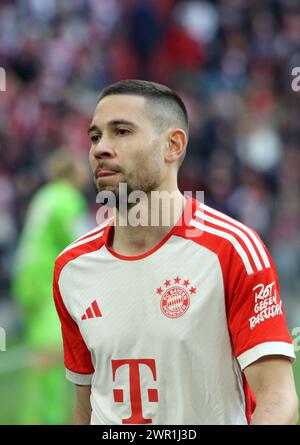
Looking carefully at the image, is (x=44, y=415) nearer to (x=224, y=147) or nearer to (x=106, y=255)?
(x=106, y=255)

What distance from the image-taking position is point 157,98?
4234 mm

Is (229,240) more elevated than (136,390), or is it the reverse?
(229,240)

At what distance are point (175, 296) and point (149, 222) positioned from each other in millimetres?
337

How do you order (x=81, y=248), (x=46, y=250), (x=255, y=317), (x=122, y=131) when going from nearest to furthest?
(x=255, y=317), (x=122, y=131), (x=81, y=248), (x=46, y=250)

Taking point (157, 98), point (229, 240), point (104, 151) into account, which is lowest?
point (229, 240)

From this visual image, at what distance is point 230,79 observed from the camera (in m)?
16.8

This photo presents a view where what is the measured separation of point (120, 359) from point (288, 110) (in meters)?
12.3

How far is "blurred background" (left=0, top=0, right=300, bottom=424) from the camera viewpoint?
14594mm

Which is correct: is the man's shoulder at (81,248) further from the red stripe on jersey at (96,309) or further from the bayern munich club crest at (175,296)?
the bayern munich club crest at (175,296)

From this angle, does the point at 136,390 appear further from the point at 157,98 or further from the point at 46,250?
the point at 46,250

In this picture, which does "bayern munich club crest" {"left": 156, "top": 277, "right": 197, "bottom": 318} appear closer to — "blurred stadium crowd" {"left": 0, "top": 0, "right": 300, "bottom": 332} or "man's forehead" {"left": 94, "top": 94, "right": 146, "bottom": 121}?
"man's forehead" {"left": 94, "top": 94, "right": 146, "bottom": 121}

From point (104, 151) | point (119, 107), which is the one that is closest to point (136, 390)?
point (104, 151)

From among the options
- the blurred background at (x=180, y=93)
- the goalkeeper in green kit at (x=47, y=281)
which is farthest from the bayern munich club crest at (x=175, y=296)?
the blurred background at (x=180, y=93)
